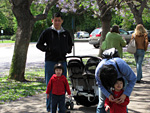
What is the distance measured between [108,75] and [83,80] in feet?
8.29

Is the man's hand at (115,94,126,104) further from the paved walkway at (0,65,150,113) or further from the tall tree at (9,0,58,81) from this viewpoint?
the tall tree at (9,0,58,81)

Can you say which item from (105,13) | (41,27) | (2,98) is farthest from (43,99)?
(41,27)

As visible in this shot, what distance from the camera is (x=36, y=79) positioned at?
1103 centimetres

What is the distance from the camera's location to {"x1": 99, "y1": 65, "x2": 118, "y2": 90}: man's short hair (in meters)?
3.74

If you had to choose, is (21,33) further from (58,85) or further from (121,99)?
(121,99)

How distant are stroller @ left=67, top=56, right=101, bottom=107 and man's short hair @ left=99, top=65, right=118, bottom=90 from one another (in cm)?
211

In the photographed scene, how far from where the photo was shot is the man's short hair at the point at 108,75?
3.74 metres

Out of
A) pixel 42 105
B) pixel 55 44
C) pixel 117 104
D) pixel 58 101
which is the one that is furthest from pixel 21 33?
pixel 117 104

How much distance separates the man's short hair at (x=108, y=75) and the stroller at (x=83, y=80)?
211 centimetres

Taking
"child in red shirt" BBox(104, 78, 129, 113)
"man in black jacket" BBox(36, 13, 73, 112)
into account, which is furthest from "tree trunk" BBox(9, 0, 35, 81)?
"child in red shirt" BBox(104, 78, 129, 113)

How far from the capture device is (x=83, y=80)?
20.5ft

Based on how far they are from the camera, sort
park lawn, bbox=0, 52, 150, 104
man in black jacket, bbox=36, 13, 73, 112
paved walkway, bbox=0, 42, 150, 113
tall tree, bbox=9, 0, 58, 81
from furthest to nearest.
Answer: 1. tall tree, bbox=9, 0, 58, 81
2. park lawn, bbox=0, 52, 150, 104
3. paved walkway, bbox=0, 42, 150, 113
4. man in black jacket, bbox=36, 13, 73, 112

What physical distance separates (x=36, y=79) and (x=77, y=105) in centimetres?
462

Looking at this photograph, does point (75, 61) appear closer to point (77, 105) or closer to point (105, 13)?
point (77, 105)
